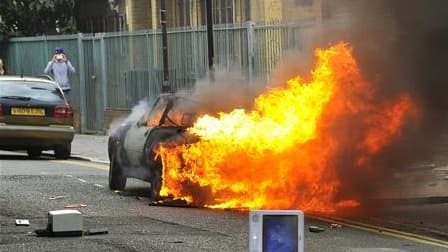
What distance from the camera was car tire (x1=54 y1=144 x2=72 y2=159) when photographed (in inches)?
714

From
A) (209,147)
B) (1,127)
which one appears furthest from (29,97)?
(209,147)

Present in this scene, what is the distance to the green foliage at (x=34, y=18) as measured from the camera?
2956 centimetres

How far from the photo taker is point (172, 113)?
12.0 metres

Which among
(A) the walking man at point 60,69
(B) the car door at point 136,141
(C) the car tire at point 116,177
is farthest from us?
(A) the walking man at point 60,69

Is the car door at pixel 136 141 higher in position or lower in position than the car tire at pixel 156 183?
higher

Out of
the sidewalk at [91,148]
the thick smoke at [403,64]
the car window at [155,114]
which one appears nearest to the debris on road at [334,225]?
the thick smoke at [403,64]

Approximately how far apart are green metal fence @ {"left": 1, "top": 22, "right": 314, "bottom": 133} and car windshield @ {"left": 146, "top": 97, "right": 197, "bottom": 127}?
549 centimetres

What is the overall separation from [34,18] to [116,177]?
59.6 feet

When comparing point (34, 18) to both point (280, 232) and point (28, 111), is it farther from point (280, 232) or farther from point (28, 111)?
point (280, 232)

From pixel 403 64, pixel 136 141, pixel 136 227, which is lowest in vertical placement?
pixel 136 227

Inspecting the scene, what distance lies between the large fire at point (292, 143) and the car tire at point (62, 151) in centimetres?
723

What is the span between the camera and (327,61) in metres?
11.0

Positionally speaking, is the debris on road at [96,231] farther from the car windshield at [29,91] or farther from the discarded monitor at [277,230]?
the car windshield at [29,91]

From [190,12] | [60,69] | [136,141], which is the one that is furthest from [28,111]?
[190,12]
